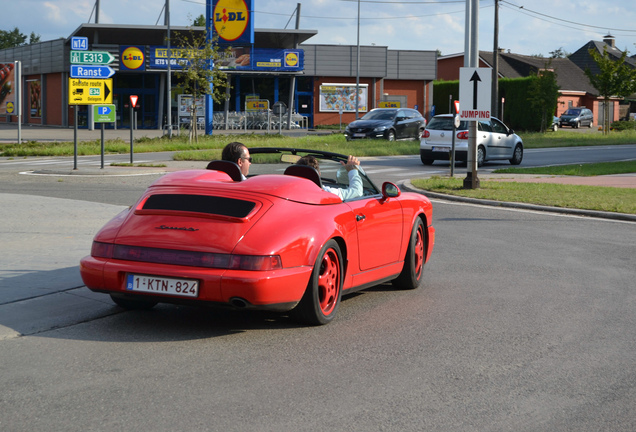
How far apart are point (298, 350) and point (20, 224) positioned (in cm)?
706

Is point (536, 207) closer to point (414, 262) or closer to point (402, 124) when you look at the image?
point (414, 262)

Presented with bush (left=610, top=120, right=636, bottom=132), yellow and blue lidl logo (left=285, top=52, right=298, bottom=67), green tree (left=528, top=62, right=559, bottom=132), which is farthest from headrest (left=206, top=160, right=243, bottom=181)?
bush (left=610, top=120, right=636, bottom=132)

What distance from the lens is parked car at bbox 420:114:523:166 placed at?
25141 mm

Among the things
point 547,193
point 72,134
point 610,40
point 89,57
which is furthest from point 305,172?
point 610,40

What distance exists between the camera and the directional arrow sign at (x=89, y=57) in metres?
22.8

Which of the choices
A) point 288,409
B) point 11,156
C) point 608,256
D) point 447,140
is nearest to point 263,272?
point 288,409

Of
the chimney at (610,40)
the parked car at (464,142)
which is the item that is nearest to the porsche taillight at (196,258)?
the parked car at (464,142)

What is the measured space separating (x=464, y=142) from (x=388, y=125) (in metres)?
12.6

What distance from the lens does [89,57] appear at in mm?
22984

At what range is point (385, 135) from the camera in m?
37.6

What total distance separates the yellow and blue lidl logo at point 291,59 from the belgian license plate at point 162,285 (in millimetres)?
56379

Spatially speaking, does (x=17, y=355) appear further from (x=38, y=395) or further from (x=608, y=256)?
(x=608, y=256)

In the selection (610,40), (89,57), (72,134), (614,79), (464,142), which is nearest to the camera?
(89,57)

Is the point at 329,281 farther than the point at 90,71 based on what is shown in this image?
No
